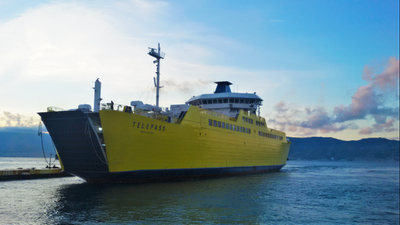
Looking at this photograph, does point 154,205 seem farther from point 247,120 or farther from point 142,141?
point 247,120

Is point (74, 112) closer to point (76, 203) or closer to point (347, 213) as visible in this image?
point (76, 203)

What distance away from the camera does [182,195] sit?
2019 cm

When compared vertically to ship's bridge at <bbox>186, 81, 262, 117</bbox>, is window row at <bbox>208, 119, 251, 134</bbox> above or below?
A: below

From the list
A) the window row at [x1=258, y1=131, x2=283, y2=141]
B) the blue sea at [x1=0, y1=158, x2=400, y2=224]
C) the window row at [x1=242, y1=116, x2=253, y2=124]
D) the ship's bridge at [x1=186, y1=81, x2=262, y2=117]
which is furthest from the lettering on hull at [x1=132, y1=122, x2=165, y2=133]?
the window row at [x1=258, y1=131, x2=283, y2=141]

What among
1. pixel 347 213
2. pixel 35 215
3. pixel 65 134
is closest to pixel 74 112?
pixel 65 134

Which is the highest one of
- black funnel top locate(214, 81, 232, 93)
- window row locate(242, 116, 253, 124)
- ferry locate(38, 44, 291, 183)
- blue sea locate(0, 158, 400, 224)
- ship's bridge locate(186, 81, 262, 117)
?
black funnel top locate(214, 81, 232, 93)

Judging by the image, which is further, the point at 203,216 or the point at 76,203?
the point at 76,203

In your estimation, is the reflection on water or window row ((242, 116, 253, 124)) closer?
the reflection on water

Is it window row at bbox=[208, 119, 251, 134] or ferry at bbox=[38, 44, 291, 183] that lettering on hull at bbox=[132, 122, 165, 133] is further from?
window row at bbox=[208, 119, 251, 134]

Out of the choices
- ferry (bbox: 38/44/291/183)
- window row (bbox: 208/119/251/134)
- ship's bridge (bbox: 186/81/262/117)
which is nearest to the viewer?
ferry (bbox: 38/44/291/183)

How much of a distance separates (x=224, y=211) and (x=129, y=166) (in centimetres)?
1010

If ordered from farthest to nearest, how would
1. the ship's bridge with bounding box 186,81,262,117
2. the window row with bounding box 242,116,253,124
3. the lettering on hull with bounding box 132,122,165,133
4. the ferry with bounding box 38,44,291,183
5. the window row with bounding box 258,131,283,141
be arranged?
the window row with bounding box 258,131,283,141 < the ship's bridge with bounding box 186,81,262,117 < the window row with bounding box 242,116,253,124 < the lettering on hull with bounding box 132,122,165,133 < the ferry with bounding box 38,44,291,183

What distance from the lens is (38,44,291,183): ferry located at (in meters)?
22.1

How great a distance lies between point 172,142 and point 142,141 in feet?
10.6
